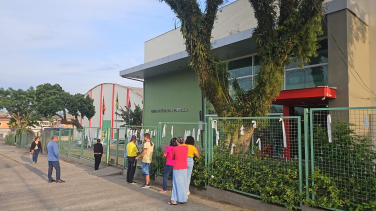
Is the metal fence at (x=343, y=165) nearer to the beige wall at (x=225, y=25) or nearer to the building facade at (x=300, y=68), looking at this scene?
the building facade at (x=300, y=68)

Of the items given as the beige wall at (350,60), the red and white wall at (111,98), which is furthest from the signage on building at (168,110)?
the red and white wall at (111,98)

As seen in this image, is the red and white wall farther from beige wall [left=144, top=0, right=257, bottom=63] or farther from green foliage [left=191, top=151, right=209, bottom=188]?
green foliage [left=191, top=151, right=209, bottom=188]

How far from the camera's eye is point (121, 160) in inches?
480

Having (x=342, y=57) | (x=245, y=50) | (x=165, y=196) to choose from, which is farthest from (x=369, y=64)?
(x=165, y=196)

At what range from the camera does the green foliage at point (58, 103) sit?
1240 inches

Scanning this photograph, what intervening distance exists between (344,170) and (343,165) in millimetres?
108

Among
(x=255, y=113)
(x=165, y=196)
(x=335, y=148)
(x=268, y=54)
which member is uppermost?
(x=268, y=54)

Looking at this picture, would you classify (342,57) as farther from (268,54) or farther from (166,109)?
(166,109)

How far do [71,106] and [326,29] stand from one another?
96.6 feet

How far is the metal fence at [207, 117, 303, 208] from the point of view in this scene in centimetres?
542

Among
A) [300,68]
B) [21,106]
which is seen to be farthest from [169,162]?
[21,106]

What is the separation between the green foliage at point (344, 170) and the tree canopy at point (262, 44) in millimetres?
1836

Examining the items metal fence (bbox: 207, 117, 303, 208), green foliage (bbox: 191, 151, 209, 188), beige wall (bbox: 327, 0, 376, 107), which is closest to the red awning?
beige wall (bbox: 327, 0, 376, 107)

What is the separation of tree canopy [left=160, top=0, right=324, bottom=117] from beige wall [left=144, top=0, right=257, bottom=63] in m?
4.88
